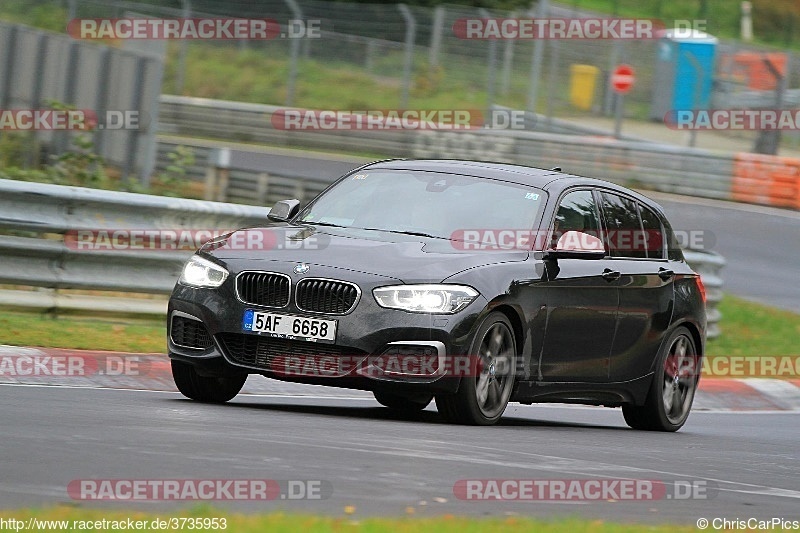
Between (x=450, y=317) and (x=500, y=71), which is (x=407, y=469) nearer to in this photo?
(x=450, y=317)

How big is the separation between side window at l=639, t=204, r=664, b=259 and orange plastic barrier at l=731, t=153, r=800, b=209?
1792 centimetres

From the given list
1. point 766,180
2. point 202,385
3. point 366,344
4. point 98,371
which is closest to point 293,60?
point 766,180

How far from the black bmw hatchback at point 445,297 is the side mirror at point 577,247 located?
0.01 m

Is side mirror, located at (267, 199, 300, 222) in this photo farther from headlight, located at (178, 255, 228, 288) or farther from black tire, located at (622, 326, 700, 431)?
black tire, located at (622, 326, 700, 431)

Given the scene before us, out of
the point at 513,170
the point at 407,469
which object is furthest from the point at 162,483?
the point at 513,170

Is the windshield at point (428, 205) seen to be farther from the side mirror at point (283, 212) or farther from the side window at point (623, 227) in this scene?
the side window at point (623, 227)

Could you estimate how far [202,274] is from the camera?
31.8 ft

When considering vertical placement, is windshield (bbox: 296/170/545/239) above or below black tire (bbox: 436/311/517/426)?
above

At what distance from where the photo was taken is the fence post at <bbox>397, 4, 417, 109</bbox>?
1336 inches

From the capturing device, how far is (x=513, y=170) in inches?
427

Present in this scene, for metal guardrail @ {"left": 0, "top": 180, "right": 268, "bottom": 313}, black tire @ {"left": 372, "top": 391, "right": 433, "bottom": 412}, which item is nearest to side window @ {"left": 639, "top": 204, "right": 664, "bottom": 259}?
black tire @ {"left": 372, "top": 391, "right": 433, "bottom": 412}

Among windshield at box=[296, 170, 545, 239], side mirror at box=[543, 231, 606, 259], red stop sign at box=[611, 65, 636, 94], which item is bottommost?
side mirror at box=[543, 231, 606, 259]

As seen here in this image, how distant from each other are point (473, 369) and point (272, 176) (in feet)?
52.5

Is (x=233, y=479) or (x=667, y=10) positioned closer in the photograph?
(x=233, y=479)
